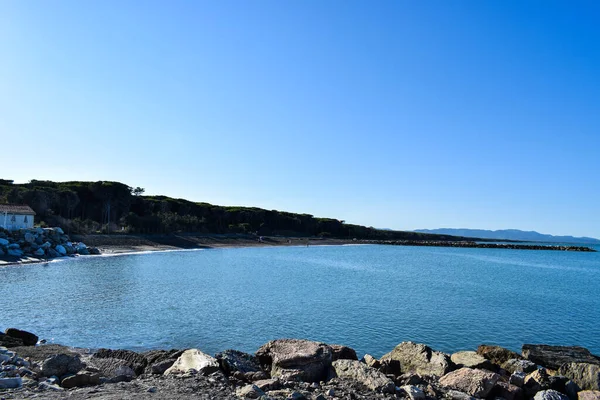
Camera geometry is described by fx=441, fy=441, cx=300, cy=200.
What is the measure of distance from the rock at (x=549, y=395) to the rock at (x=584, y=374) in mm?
1786

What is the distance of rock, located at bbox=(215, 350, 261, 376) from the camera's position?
1027 cm

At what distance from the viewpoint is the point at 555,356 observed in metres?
14.1

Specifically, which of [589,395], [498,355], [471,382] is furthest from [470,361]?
[589,395]

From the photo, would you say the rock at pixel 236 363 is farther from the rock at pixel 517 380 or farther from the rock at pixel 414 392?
the rock at pixel 517 380

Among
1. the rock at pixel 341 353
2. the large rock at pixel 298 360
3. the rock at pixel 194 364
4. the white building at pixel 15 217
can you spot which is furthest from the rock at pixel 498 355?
the white building at pixel 15 217

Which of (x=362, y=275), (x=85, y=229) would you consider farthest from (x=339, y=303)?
(x=85, y=229)

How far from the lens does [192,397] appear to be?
320 inches

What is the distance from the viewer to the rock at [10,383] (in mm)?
8370

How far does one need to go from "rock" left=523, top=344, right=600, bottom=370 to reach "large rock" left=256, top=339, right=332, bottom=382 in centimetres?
746

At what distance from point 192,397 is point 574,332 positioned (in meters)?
18.4

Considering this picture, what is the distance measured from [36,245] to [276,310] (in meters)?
32.2

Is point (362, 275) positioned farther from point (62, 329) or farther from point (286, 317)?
point (62, 329)

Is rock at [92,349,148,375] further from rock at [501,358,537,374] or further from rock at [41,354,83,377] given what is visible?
rock at [501,358,537,374]

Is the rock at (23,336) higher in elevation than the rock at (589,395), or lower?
Result: lower
